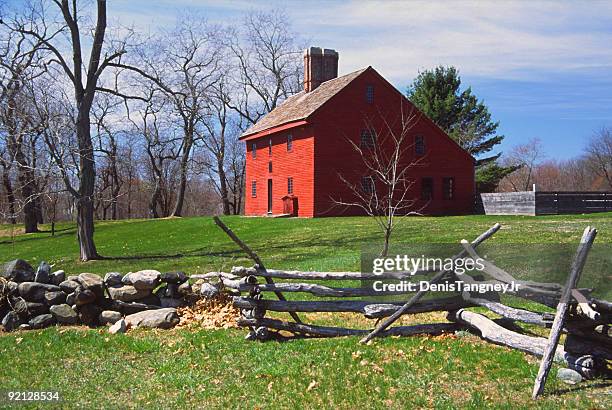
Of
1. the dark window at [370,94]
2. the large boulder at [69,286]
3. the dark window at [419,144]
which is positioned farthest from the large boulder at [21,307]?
the dark window at [419,144]

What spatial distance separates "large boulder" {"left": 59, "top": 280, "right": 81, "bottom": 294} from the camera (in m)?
9.39

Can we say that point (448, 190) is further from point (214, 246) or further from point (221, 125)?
point (221, 125)

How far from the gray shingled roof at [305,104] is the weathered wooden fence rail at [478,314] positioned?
2342 centimetres

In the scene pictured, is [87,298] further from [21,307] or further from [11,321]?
[11,321]

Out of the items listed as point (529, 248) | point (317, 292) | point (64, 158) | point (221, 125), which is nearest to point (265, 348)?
point (317, 292)

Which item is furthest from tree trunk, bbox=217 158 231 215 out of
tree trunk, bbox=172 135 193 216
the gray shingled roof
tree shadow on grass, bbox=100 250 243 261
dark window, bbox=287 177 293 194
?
tree shadow on grass, bbox=100 250 243 261

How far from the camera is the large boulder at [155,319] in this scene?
8914mm

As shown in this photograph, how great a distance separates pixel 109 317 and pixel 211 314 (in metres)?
1.57

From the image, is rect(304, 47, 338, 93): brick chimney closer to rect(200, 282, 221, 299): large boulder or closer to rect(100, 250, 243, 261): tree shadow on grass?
rect(100, 250, 243, 261): tree shadow on grass

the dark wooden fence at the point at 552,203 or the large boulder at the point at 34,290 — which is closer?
the large boulder at the point at 34,290

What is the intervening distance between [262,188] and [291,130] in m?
5.13

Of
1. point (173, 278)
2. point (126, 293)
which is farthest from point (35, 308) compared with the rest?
point (173, 278)

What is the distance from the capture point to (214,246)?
2070cm

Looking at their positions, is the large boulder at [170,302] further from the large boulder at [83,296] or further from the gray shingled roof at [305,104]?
the gray shingled roof at [305,104]
